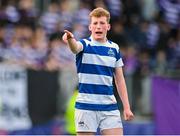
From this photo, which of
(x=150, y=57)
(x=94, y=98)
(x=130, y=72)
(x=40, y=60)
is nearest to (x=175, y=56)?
(x=150, y=57)

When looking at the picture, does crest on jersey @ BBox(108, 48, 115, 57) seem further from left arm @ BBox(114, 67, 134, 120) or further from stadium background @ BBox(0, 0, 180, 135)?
stadium background @ BBox(0, 0, 180, 135)

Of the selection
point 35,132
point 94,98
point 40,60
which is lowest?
point 35,132

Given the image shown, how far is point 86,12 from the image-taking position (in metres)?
17.2

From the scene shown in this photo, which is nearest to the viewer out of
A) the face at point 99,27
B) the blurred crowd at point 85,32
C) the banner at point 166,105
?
the face at point 99,27

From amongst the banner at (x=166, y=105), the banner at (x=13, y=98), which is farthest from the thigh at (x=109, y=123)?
the banner at (x=13, y=98)

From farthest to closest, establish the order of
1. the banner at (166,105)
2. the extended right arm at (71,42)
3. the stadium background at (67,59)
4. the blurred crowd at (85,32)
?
1. the blurred crowd at (85,32)
2. the stadium background at (67,59)
3. the banner at (166,105)
4. the extended right arm at (71,42)

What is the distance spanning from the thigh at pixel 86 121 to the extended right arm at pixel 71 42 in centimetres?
70

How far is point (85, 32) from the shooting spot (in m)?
16.5

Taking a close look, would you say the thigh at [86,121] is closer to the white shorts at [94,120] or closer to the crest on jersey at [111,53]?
the white shorts at [94,120]

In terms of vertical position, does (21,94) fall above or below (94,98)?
below

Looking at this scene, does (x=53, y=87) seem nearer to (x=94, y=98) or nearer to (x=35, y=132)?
(x=35, y=132)

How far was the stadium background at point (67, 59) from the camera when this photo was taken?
1412 cm

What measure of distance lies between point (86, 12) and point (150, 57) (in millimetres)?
1817

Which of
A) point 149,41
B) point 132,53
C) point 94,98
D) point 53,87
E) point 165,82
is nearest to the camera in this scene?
point 94,98
